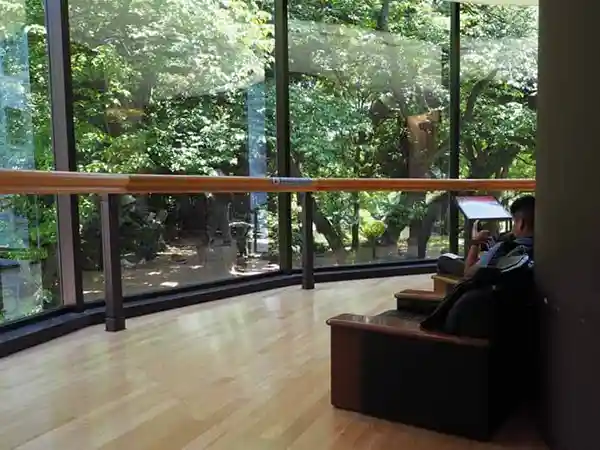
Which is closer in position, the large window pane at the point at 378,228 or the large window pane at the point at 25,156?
the large window pane at the point at 25,156

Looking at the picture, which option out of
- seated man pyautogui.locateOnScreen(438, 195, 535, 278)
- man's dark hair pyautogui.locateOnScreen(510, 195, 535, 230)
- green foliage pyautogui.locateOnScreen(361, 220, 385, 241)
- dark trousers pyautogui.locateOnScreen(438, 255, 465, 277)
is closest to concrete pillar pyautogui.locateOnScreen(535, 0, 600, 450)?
seated man pyautogui.locateOnScreen(438, 195, 535, 278)

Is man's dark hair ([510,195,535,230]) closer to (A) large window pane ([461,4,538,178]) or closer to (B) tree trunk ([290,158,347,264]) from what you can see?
(B) tree trunk ([290,158,347,264])

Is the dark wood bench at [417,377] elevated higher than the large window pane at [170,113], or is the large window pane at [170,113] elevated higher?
the large window pane at [170,113]

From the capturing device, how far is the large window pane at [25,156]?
3.49 metres

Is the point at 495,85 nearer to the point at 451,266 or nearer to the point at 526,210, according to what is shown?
the point at 451,266

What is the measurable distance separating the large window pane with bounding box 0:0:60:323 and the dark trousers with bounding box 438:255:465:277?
2.66 meters

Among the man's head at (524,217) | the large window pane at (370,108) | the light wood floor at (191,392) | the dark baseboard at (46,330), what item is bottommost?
the light wood floor at (191,392)

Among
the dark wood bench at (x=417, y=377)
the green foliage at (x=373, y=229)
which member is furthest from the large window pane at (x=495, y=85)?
the dark wood bench at (x=417, y=377)

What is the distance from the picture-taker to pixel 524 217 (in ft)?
9.11

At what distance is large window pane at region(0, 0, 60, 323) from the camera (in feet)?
11.4

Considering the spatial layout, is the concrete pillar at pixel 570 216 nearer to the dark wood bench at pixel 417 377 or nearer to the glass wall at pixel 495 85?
the dark wood bench at pixel 417 377

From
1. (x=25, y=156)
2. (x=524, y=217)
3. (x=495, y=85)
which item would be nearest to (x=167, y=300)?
(x=25, y=156)

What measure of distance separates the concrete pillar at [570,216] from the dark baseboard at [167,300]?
289 cm

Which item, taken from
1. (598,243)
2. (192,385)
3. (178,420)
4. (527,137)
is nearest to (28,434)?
(178,420)
